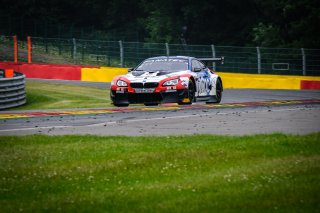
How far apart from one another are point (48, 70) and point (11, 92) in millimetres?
14378

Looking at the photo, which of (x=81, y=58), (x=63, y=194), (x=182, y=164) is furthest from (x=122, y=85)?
(x=81, y=58)

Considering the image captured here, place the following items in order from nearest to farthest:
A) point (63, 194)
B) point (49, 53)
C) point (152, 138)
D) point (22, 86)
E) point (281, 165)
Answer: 1. point (63, 194)
2. point (281, 165)
3. point (152, 138)
4. point (22, 86)
5. point (49, 53)

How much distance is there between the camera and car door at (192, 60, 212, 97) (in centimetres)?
2205

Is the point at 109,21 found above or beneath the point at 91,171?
above

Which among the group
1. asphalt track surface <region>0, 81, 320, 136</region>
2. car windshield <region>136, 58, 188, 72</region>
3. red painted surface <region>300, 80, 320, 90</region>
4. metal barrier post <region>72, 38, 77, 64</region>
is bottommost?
asphalt track surface <region>0, 81, 320, 136</region>

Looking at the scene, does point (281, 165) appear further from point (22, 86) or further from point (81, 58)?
point (81, 58)

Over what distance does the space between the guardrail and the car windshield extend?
14.9 feet

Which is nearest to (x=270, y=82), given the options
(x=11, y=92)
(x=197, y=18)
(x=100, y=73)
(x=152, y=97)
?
(x=100, y=73)

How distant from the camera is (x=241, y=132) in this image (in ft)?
45.9

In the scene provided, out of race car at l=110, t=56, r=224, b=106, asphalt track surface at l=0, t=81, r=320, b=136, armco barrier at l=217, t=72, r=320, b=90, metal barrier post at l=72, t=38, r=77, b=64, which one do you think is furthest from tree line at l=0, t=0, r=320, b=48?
race car at l=110, t=56, r=224, b=106

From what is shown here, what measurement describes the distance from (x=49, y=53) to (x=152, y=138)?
99.8 feet

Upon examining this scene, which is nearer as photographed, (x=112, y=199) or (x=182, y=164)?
(x=112, y=199)

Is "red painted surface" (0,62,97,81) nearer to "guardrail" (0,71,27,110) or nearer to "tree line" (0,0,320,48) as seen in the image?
"tree line" (0,0,320,48)

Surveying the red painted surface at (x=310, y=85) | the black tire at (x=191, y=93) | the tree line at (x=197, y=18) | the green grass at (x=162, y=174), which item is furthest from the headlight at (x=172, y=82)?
the tree line at (x=197, y=18)
